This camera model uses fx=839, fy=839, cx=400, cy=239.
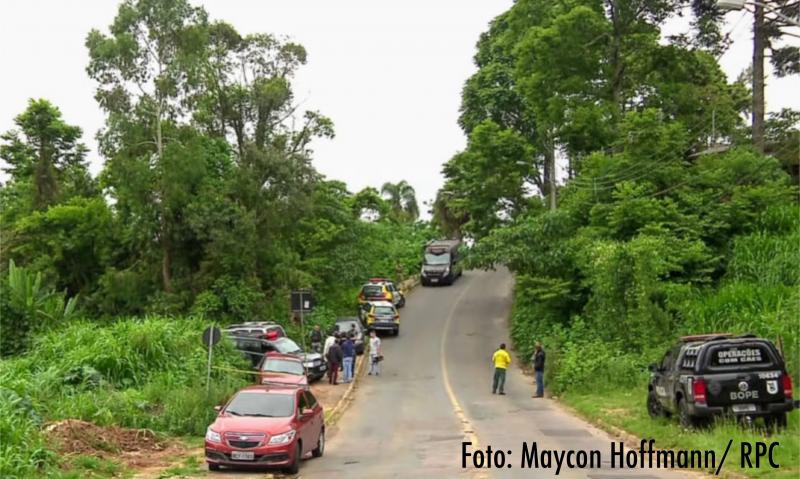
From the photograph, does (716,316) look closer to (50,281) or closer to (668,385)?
(668,385)

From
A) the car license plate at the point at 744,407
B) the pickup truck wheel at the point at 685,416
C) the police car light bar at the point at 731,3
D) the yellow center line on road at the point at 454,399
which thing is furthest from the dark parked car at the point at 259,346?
the police car light bar at the point at 731,3

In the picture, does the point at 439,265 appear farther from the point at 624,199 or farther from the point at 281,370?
the point at 281,370

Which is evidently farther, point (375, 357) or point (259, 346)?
point (375, 357)

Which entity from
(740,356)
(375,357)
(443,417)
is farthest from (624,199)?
(740,356)

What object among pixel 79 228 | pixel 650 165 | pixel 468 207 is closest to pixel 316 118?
pixel 468 207

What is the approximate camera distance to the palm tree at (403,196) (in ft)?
325

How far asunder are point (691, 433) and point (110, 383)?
47.5ft

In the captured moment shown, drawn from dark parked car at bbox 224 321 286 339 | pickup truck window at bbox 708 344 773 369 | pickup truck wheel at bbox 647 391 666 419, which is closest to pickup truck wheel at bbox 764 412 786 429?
pickup truck window at bbox 708 344 773 369

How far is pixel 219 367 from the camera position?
2497 centimetres

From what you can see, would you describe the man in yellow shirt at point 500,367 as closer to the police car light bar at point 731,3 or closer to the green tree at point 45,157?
the police car light bar at point 731,3

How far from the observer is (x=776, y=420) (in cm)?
1595

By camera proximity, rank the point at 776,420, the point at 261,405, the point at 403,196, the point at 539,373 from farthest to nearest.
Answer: the point at 403,196 < the point at 539,373 < the point at 261,405 < the point at 776,420

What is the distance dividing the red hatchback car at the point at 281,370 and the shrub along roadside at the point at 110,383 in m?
0.87

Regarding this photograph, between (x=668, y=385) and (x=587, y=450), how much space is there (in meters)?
2.60
